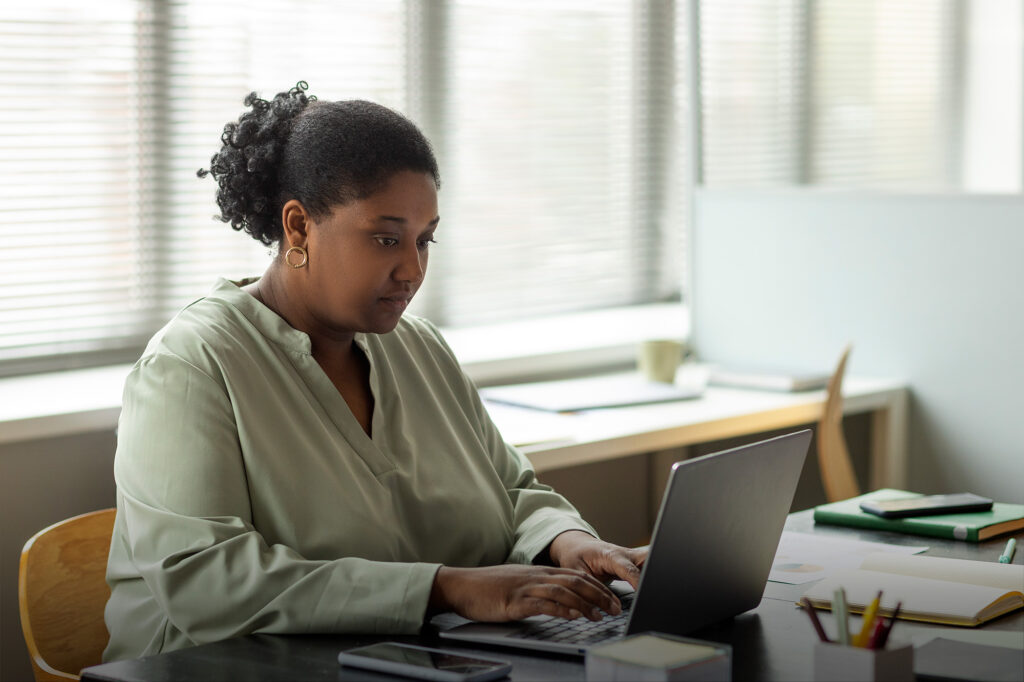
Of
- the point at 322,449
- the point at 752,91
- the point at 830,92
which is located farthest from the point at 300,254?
the point at 830,92

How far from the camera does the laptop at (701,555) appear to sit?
1.24m

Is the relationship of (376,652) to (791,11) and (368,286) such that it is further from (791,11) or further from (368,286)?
(791,11)

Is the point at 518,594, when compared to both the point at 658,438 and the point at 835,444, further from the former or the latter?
the point at 835,444

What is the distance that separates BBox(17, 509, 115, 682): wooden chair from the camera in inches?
70.0

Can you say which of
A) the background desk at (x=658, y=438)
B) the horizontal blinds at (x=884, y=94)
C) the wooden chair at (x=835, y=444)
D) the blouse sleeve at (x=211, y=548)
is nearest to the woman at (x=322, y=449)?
the blouse sleeve at (x=211, y=548)

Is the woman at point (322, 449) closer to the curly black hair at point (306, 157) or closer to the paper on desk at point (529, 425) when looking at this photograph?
the curly black hair at point (306, 157)

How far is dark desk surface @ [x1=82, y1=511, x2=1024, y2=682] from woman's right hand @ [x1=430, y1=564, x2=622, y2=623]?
49 mm

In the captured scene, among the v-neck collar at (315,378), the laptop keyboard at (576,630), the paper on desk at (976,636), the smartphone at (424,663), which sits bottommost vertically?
the paper on desk at (976,636)

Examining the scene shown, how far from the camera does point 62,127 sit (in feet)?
8.46

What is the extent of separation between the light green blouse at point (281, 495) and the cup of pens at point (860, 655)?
450mm

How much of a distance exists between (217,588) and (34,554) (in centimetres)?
52

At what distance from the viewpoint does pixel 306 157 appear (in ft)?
5.64

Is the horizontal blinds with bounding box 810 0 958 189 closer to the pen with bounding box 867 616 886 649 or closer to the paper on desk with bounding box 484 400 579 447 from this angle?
Result: the paper on desk with bounding box 484 400 579 447

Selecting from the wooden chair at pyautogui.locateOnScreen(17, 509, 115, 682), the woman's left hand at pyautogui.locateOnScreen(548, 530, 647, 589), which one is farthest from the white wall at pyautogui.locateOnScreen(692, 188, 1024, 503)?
the wooden chair at pyautogui.locateOnScreen(17, 509, 115, 682)
